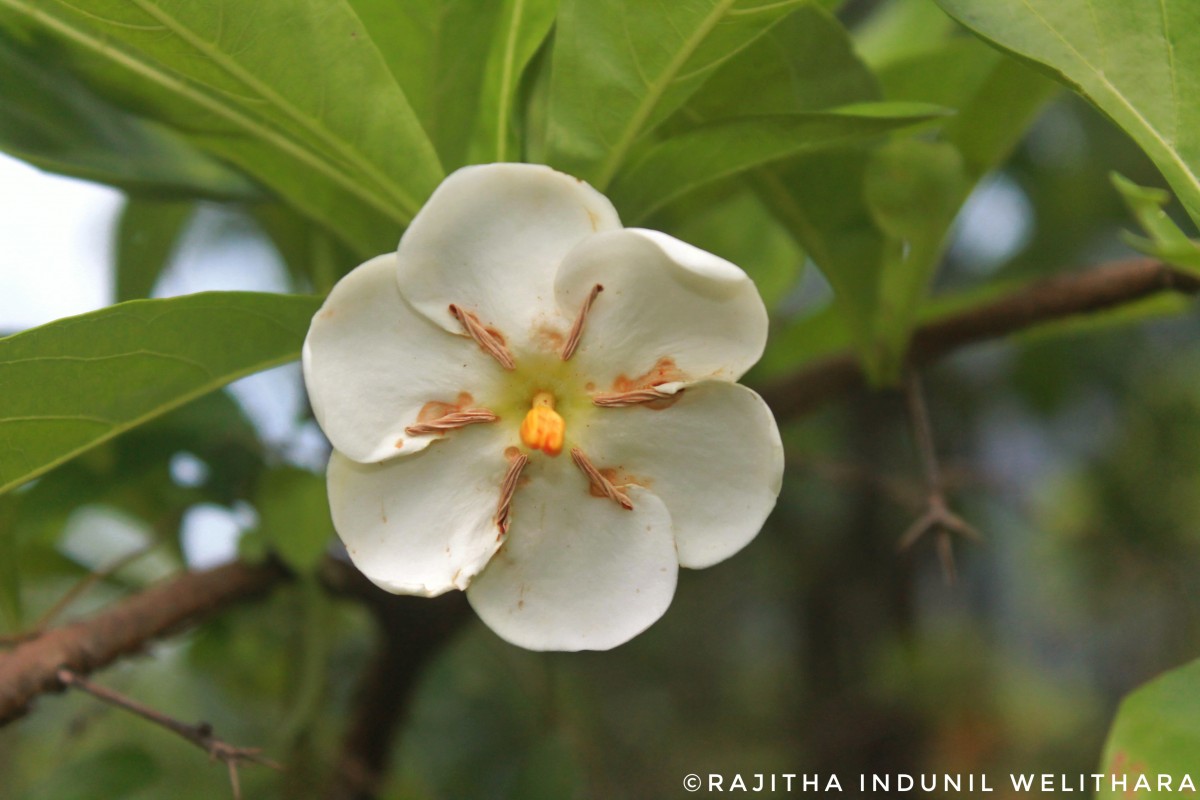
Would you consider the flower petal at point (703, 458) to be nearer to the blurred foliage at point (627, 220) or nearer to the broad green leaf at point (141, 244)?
the blurred foliage at point (627, 220)

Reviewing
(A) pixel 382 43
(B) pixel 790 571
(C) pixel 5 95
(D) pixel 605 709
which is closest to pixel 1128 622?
(B) pixel 790 571

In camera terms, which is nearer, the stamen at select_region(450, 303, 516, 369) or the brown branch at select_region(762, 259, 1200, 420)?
the stamen at select_region(450, 303, 516, 369)

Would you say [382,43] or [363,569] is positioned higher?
[382,43]

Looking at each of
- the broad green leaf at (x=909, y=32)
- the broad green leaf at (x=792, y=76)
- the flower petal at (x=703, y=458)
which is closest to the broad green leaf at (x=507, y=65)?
the broad green leaf at (x=792, y=76)

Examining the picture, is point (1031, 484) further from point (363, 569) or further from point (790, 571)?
point (363, 569)

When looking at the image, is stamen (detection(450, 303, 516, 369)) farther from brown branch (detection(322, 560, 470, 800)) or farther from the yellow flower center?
brown branch (detection(322, 560, 470, 800))

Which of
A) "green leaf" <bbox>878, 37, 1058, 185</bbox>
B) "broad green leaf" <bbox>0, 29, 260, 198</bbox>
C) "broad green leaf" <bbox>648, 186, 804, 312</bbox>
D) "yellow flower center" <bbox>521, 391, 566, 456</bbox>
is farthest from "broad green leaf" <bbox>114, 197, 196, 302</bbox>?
"green leaf" <bbox>878, 37, 1058, 185</bbox>
